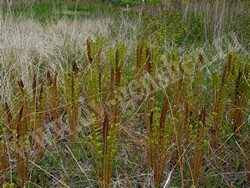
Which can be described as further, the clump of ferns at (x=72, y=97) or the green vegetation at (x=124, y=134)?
the clump of ferns at (x=72, y=97)

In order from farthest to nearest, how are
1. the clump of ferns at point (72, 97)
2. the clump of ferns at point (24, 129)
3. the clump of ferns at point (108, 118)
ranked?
1. the clump of ferns at point (72, 97)
2. the clump of ferns at point (24, 129)
3. the clump of ferns at point (108, 118)

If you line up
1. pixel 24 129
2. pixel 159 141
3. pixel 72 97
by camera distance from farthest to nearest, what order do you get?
pixel 72 97 < pixel 24 129 < pixel 159 141

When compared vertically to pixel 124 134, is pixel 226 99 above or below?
above

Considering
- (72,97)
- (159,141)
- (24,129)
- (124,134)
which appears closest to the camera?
(159,141)

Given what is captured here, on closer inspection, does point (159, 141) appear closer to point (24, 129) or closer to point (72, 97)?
point (72, 97)

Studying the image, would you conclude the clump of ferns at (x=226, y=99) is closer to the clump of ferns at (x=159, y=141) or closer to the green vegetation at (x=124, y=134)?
the green vegetation at (x=124, y=134)

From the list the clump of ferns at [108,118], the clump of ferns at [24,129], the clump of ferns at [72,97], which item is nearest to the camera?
the clump of ferns at [108,118]

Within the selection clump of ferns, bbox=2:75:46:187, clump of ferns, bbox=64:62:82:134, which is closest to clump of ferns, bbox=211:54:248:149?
clump of ferns, bbox=64:62:82:134

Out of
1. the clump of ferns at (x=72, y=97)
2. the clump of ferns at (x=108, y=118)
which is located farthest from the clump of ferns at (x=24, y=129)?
the clump of ferns at (x=108, y=118)

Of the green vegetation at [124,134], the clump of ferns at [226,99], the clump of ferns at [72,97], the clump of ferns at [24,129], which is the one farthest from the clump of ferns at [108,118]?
the clump of ferns at [226,99]

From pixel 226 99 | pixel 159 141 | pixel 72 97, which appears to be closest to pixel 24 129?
pixel 72 97

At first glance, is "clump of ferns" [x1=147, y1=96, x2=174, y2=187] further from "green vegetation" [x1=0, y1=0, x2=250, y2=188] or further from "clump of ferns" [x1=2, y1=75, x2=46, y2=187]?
"clump of ferns" [x1=2, y1=75, x2=46, y2=187]

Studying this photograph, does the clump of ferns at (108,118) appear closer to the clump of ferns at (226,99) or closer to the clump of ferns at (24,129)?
the clump of ferns at (24,129)

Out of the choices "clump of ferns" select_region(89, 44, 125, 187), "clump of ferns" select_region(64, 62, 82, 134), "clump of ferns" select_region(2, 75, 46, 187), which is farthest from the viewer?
"clump of ferns" select_region(64, 62, 82, 134)
